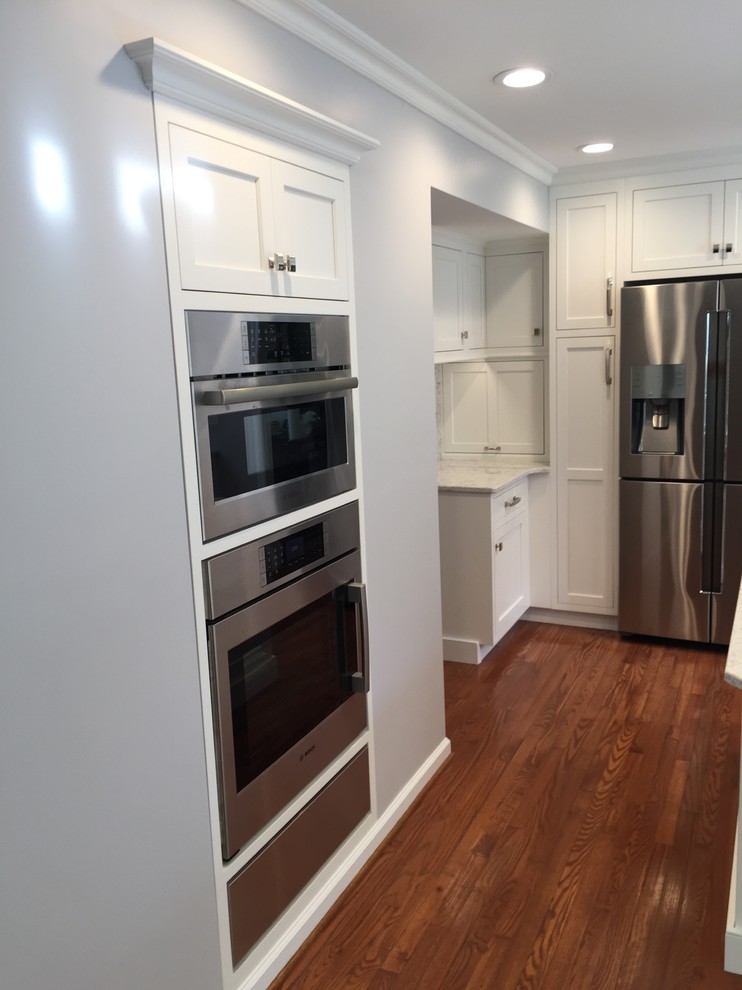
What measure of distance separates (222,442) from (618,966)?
1702mm

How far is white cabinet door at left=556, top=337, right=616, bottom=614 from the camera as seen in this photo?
4.38m

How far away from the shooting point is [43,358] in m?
1.37

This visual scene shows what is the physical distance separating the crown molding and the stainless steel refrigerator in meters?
1.19

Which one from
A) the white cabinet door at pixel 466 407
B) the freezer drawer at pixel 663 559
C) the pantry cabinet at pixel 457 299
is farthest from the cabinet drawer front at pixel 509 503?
the pantry cabinet at pixel 457 299

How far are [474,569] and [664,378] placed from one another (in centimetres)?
134

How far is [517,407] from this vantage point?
4.66m

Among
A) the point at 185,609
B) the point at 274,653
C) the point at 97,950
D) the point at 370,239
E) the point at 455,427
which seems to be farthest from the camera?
the point at 455,427

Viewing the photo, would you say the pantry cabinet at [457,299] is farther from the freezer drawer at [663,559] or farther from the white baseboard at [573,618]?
the white baseboard at [573,618]

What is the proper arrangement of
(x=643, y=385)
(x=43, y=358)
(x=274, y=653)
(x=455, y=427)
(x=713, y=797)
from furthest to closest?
1. (x=455, y=427)
2. (x=643, y=385)
3. (x=713, y=797)
4. (x=274, y=653)
5. (x=43, y=358)

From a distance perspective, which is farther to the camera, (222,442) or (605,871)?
(605,871)

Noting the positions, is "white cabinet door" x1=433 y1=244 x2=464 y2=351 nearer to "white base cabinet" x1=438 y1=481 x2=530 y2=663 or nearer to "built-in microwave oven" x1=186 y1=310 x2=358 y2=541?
"white base cabinet" x1=438 y1=481 x2=530 y2=663

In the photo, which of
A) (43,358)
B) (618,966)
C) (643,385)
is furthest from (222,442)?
(643,385)

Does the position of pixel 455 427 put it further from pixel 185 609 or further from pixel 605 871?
pixel 185 609

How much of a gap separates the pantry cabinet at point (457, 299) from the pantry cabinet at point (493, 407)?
8.1 inches
